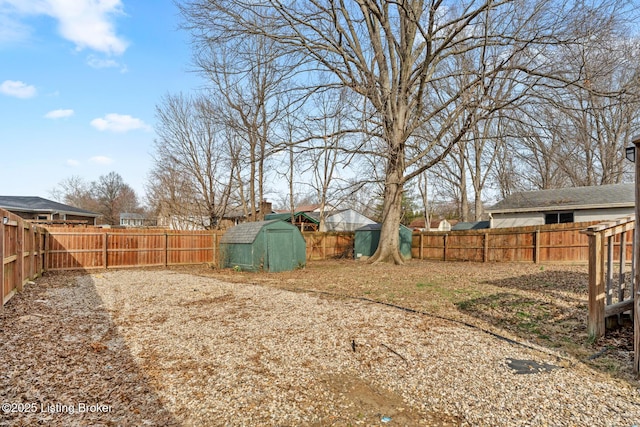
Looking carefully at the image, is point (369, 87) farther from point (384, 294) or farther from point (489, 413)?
point (489, 413)

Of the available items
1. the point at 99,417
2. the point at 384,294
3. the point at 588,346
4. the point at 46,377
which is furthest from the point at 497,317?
the point at 46,377

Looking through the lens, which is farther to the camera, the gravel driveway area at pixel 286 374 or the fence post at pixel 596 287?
the fence post at pixel 596 287

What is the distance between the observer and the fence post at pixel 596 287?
14.5ft

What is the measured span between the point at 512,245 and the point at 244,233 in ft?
39.0

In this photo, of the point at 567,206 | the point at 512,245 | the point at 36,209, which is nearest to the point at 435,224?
the point at 567,206

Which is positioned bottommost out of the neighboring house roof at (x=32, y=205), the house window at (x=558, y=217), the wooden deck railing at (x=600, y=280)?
the wooden deck railing at (x=600, y=280)

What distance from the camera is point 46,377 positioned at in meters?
3.59

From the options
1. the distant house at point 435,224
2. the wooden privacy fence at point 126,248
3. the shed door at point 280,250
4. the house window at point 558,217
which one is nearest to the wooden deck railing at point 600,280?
the shed door at point 280,250

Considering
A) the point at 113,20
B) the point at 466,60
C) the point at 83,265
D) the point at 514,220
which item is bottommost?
the point at 83,265

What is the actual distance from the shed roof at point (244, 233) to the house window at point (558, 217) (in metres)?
15.2

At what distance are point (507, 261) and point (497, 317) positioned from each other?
11.4 meters

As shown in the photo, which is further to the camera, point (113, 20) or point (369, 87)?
point (369, 87)

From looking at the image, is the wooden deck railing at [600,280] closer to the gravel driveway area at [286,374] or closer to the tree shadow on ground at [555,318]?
the tree shadow on ground at [555,318]

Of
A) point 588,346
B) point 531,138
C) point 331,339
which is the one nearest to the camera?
point 588,346
